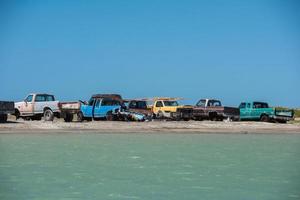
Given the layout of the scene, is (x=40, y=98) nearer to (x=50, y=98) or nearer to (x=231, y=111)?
(x=50, y=98)

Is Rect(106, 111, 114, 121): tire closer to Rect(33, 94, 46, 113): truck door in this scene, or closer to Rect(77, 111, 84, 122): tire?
Rect(77, 111, 84, 122): tire

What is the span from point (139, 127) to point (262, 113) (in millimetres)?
12200

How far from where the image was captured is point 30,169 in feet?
53.0

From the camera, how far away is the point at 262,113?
42312 mm

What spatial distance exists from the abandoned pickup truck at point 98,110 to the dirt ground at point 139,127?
2.43 metres

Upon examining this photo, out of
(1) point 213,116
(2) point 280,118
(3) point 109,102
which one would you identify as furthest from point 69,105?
(2) point 280,118

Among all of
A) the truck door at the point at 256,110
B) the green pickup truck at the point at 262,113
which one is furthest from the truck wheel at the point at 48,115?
the truck door at the point at 256,110

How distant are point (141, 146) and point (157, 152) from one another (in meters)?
2.70

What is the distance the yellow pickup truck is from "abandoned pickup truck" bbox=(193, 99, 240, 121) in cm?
99

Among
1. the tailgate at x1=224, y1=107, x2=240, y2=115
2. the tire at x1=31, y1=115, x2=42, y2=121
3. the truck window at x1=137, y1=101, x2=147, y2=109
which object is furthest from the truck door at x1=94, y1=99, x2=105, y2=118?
the tailgate at x1=224, y1=107, x2=240, y2=115

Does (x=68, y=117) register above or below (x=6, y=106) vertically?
below

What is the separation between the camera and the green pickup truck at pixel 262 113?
42062mm

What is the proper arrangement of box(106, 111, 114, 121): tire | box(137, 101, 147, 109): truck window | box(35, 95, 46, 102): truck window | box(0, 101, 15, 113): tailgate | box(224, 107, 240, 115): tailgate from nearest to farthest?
1. box(0, 101, 15, 113): tailgate
2. box(35, 95, 46, 102): truck window
3. box(106, 111, 114, 121): tire
4. box(137, 101, 147, 109): truck window
5. box(224, 107, 240, 115): tailgate

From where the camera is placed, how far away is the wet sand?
31.6 m
